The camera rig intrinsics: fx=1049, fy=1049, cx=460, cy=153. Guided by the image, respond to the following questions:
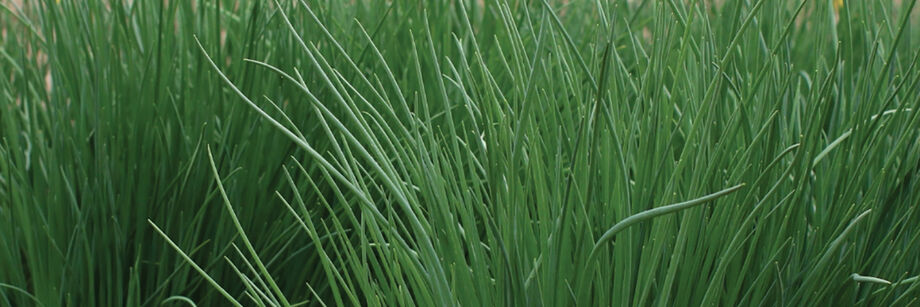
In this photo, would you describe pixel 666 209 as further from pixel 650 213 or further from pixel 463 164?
pixel 463 164

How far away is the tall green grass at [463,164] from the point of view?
0.73 meters

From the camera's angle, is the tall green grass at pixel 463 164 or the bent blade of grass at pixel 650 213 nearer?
the bent blade of grass at pixel 650 213

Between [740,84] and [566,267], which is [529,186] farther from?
[740,84]

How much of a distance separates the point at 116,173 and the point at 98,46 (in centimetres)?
15

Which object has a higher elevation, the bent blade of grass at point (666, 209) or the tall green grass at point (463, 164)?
the bent blade of grass at point (666, 209)

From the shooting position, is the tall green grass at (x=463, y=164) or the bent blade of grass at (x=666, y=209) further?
the tall green grass at (x=463, y=164)

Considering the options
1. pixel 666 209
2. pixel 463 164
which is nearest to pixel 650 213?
pixel 666 209

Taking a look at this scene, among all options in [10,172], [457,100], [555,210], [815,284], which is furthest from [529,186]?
[10,172]

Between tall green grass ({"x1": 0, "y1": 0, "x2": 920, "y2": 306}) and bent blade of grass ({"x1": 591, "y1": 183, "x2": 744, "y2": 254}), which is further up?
bent blade of grass ({"x1": 591, "y1": 183, "x2": 744, "y2": 254})

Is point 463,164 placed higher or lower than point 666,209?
lower

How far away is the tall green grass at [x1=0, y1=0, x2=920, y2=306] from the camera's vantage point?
732 millimetres

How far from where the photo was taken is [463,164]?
117 cm

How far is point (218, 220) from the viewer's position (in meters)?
1.15

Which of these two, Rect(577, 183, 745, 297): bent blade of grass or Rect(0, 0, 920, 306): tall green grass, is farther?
Rect(0, 0, 920, 306): tall green grass
